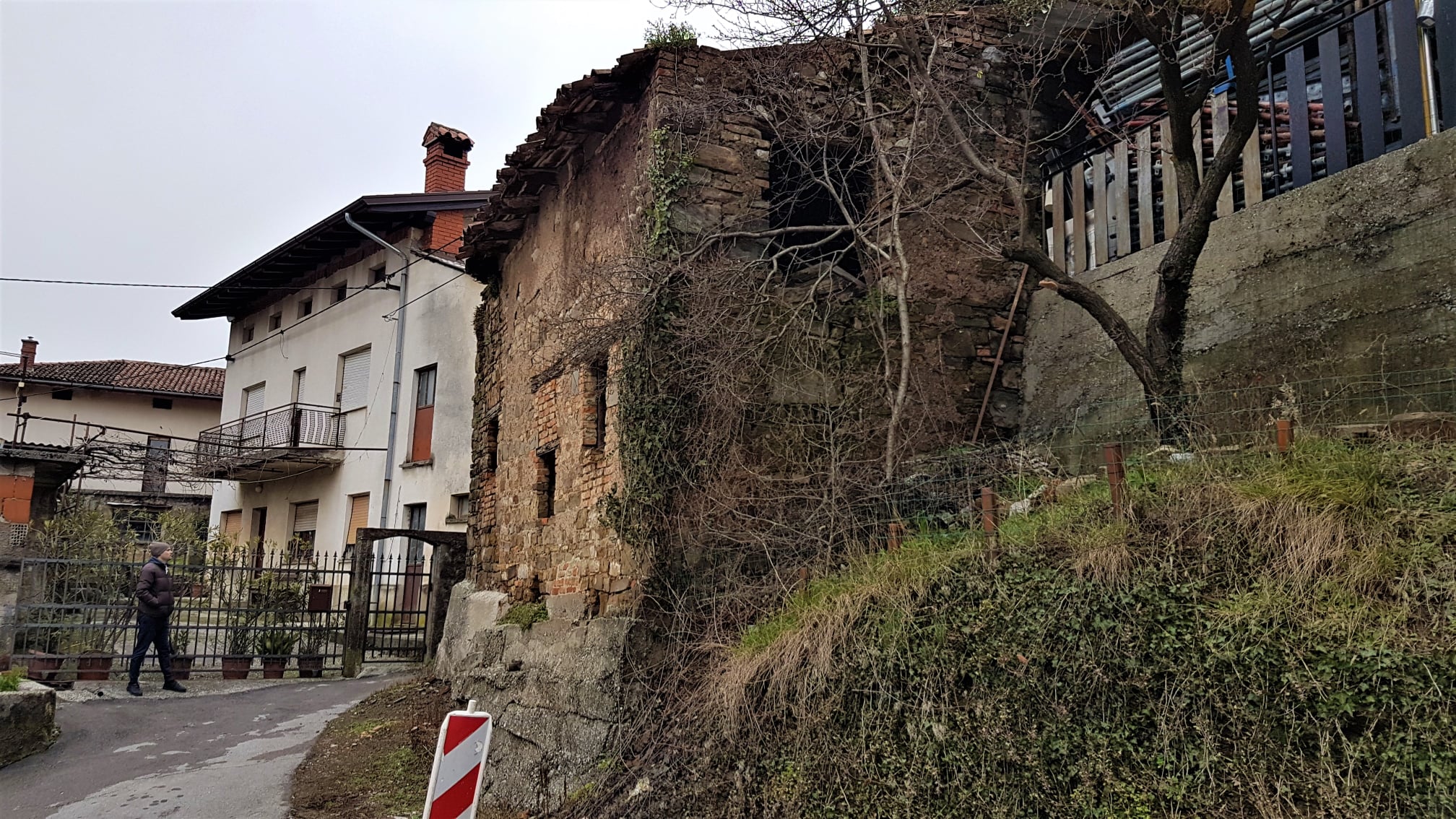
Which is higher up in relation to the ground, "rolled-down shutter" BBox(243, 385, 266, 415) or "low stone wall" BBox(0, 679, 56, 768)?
"rolled-down shutter" BBox(243, 385, 266, 415)

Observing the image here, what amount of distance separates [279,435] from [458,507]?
6.61 meters

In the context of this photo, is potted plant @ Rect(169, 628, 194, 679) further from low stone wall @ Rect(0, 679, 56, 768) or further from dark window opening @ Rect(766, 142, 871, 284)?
dark window opening @ Rect(766, 142, 871, 284)

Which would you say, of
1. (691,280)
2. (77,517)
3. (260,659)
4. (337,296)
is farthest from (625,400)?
(337,296)

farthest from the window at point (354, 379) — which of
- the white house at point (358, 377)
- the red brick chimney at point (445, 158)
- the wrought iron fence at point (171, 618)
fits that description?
the wrought iron fence at point (171, 618)

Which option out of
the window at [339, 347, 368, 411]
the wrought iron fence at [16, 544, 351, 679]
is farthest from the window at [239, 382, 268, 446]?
the wrought iron fence at [16, 544, 351, 679]

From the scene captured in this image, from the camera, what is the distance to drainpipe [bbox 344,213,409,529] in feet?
63.3

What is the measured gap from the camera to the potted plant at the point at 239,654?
12250 mm

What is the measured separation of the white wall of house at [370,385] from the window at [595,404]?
1025 cm

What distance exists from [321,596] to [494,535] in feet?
16.3

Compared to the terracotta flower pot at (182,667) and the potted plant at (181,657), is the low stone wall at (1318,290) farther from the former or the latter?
the terracotta flower pot at (182,667)

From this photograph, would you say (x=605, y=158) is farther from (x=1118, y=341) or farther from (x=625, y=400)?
(x=1118, y=341)

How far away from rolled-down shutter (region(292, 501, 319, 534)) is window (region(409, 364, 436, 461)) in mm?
3879

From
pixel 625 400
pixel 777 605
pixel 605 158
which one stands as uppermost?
pixel 605 158

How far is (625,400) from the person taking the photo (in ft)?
23.6
